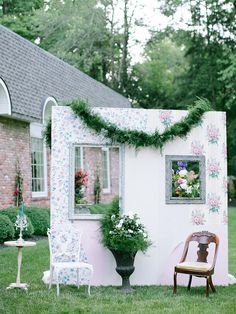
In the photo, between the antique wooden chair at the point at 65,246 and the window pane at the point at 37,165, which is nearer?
the antique wooden chair at the point at 65,246

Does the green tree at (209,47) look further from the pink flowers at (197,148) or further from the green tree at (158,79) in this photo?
the pink flowers at (197,148)

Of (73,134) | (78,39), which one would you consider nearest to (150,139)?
(73,134)

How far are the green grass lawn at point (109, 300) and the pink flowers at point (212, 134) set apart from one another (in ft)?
7.45

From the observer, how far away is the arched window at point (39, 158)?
15.8 metres

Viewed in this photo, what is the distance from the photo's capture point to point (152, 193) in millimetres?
8930

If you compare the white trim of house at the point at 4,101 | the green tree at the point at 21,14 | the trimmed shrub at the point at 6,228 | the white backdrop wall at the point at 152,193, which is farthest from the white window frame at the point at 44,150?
the green tree at the point at 21,14

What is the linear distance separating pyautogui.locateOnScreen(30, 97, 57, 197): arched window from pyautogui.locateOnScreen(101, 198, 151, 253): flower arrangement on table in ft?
23.8

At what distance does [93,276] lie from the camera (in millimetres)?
8844

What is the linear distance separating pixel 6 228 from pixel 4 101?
10.1 feet

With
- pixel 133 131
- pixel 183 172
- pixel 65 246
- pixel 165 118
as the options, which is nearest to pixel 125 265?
pixel 65 246

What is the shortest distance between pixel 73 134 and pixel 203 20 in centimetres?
2084

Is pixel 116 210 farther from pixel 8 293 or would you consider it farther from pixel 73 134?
pixel 8 293

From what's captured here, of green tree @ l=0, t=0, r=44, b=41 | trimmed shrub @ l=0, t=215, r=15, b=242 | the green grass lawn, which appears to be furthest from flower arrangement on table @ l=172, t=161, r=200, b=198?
green tree @ l=0, t=0, r=44, b=41

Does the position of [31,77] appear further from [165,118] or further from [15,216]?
[165,118]
